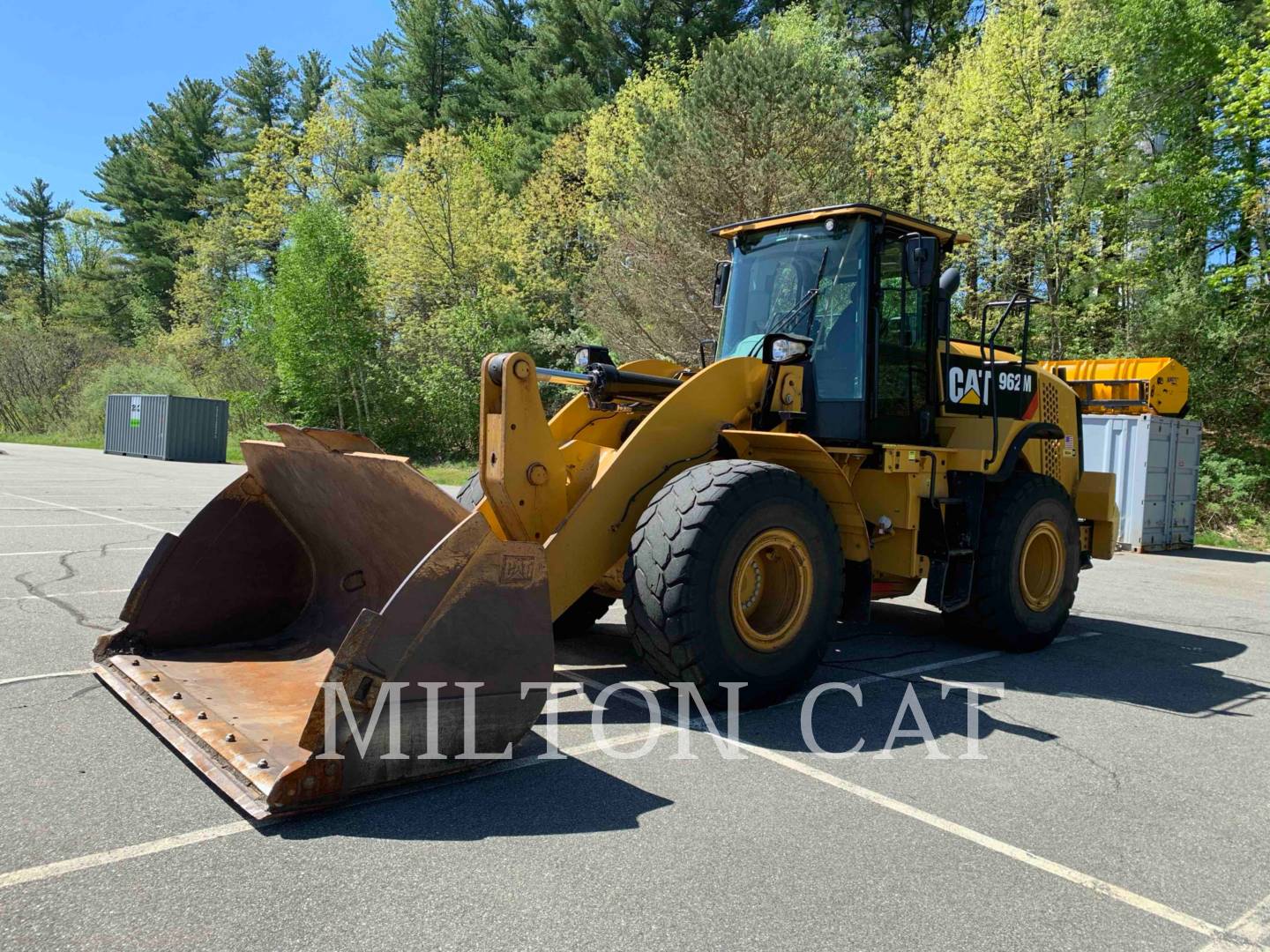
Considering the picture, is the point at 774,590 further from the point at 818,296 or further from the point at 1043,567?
the point at 1043,567

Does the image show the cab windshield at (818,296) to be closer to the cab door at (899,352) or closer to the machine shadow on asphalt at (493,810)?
the cab door at (899,352)

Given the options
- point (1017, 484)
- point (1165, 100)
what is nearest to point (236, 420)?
point (1165, 100)

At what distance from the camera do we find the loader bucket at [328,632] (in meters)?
3.49

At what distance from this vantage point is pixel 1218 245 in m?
20.3

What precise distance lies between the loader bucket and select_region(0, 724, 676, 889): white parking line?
94 mm

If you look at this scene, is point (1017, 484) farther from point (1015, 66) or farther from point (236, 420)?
point (236, 420)

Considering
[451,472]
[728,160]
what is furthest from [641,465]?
[451,472]

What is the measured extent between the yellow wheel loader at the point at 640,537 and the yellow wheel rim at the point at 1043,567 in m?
0.02

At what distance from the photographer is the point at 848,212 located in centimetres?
610

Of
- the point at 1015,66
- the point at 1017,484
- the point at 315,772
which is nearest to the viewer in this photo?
the point at 315,772

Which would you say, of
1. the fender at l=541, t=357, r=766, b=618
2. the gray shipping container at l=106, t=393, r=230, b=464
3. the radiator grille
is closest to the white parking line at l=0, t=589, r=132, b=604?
the fender at l=541, t=357, r=766, b=618

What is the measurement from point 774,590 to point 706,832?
1.94 metres

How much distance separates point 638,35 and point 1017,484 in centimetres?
3481

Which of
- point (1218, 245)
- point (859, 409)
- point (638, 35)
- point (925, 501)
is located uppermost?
point (638, 35)
